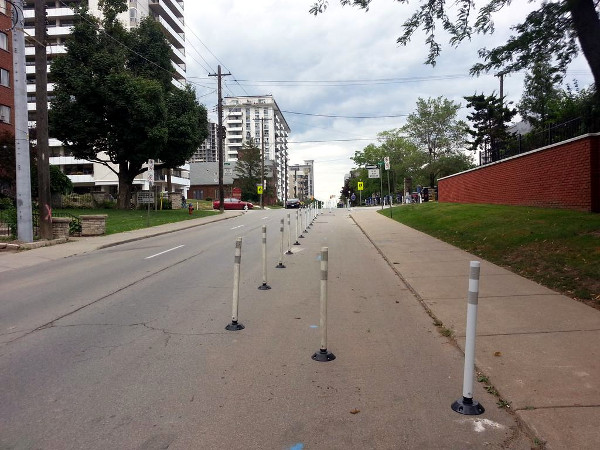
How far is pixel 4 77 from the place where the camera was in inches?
1486

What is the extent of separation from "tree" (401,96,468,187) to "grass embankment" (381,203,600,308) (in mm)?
39854

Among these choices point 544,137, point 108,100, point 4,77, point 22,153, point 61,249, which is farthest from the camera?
point 4,77

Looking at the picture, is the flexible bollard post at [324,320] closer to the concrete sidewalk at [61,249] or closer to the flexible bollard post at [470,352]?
the flexible bollard post at [470,352]

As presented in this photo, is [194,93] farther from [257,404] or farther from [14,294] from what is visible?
[257,404]

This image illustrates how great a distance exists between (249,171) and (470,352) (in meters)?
81.8

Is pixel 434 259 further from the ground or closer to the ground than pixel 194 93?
closer to the ground

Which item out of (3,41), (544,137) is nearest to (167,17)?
(3,41)

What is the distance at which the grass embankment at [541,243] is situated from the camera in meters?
7.96

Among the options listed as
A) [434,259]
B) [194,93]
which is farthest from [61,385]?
[194,93]

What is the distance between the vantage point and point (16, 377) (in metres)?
4.51

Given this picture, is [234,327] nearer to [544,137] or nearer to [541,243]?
[541,243]

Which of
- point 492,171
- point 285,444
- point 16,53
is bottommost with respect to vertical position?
point 285,444

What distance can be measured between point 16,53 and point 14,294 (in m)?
10.6

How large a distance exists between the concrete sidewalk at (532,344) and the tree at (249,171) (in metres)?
74.3
